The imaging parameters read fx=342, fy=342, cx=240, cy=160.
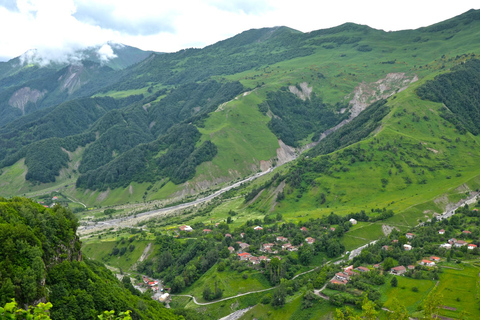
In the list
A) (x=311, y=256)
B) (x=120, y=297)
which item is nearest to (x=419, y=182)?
(x=311, y=256)

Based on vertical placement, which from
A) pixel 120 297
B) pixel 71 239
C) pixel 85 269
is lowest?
pixel 120 297

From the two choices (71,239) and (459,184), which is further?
(459,184)

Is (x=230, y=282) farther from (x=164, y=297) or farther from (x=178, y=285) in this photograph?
(x=164, y=297)

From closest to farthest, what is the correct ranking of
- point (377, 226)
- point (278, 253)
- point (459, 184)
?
point (278, 253), point (377, 226), point (459, 184)

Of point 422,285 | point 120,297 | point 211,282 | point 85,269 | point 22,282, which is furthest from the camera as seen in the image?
point 211,282

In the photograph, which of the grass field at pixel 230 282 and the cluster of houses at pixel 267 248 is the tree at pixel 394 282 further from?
the cluster of houses at pixel 267 248

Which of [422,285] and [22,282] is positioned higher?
[22,282]

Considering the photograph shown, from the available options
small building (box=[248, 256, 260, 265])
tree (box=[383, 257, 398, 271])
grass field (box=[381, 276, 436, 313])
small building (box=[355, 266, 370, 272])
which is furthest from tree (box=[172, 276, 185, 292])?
tree (box=[383, 257, 398, 271])

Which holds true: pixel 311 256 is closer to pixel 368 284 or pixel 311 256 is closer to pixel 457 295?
pixel 368 284
